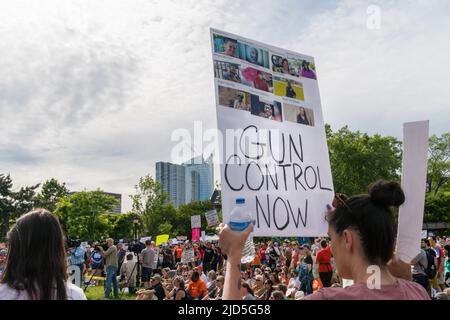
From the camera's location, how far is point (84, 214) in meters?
64.1

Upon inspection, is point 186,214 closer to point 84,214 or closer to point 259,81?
point 84,214

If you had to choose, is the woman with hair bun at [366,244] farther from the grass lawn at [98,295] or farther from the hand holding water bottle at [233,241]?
the grass lawn at [98,295]

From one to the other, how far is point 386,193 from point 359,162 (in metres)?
55.2

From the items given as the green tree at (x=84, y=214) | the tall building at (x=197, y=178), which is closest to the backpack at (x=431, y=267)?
the tall building at (x=197, y=178)

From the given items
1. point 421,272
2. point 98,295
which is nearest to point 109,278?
point 98,295

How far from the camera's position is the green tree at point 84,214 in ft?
208

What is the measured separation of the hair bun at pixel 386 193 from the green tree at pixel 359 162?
52.3 m

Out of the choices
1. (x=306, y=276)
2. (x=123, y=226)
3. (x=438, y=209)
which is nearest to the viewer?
(x=306, y=276)

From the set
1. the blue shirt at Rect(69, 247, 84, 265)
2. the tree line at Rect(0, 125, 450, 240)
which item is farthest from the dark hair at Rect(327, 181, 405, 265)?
the tree line at Rect(0, 125, 450, 240)

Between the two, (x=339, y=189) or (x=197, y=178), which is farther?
(x=339, y=189)

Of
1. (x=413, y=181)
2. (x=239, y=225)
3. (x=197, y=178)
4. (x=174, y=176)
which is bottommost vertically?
(x=239, y=225)

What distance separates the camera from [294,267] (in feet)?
56.9

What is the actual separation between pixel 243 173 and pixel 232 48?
142 centimetres

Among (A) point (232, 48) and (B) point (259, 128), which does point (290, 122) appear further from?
(A) point (232, 48)
